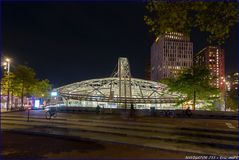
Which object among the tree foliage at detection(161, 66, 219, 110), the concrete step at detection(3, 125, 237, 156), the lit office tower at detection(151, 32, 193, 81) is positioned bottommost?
the concrete step at detection(3, 125, 237, 156)

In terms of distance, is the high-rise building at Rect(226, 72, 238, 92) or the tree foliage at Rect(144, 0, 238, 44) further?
the high-rise building at Rect(226, 72, 238, 92)

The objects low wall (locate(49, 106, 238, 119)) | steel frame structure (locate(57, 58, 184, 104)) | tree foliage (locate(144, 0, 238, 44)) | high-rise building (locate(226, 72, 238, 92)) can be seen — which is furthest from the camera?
high-rise building (locate(226, 72, 238, 92))

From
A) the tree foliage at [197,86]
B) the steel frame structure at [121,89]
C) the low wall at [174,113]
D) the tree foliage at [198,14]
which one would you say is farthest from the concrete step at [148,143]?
the steel frame structure at [121,89]

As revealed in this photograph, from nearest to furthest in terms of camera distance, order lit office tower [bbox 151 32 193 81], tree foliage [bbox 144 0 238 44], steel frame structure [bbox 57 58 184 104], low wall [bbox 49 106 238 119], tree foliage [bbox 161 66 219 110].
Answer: tree foliage [bbox 144 0 238 44] < low wall [bbox 49 106 238 119] < tree foliage [bbox 161 66 219 110] < steel frame structure [bbox 57 58 184 104] < lit office tower [bbox 151 32 193 81]

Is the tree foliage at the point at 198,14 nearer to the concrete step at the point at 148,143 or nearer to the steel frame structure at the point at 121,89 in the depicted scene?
the concrete step at the point at 148,143

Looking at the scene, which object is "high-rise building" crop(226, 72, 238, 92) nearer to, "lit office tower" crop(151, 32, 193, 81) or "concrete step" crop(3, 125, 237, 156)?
"lit office tower" crop(151, 32, 193, 81)

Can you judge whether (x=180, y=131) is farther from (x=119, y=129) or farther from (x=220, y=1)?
(x=220, y=1)

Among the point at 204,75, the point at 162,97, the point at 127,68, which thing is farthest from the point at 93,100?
the point at 204,75

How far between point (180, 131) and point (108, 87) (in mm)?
101038

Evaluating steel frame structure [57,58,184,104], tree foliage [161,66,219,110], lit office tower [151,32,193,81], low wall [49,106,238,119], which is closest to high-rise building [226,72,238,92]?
lit office tower [151,32,193,81]

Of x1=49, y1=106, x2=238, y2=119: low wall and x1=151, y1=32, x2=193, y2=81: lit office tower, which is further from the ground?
x1=151, y1=32, x2=193, y2=81: lit office tower

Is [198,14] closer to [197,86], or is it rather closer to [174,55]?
[197,86]

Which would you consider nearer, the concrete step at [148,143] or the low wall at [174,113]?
the concrete step at [148,143]

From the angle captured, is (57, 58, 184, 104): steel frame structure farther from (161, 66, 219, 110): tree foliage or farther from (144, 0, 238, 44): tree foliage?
(144, 0, 238, 44): tree foliage
